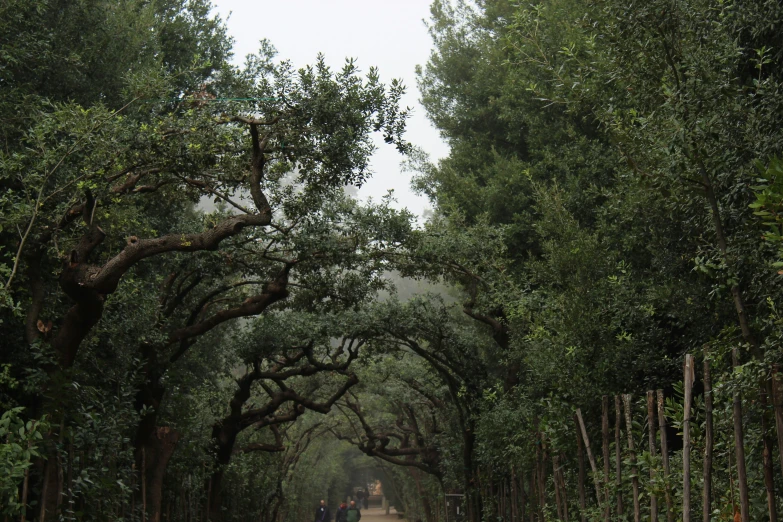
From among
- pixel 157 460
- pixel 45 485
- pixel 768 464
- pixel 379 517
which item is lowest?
pixel 379 517

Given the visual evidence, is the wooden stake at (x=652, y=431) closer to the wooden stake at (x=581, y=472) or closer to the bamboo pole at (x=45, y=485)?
the wooden stake at (x=581, y=472)

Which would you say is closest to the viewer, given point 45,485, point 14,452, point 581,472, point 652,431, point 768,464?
point 768,464

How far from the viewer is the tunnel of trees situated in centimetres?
546

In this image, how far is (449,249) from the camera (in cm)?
1282

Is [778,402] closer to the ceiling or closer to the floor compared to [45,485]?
closer to the ceiling

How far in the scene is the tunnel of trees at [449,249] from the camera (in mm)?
5457

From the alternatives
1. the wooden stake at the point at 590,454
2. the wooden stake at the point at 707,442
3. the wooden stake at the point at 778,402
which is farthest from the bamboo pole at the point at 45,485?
the wooden stake at the point at 778,402

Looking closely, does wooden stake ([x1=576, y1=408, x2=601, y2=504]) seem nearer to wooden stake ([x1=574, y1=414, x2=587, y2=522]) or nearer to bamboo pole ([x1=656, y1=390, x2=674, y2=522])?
wooden stake ([x1=574, y1=414, x2=587, y2=522])

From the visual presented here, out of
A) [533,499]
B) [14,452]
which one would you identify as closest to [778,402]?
[14,452]

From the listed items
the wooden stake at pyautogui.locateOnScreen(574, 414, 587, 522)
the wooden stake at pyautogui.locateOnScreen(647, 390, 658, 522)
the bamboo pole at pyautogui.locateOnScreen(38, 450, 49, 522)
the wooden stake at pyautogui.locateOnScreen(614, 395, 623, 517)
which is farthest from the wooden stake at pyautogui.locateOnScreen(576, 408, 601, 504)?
the bamboo pole at pyautogui.locateOnScreen(38, 450, 49, 522)

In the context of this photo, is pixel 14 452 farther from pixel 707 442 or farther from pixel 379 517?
pixel 379 517

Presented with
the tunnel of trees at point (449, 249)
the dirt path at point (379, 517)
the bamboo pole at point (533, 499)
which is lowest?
the dirt path at point (379, 517)

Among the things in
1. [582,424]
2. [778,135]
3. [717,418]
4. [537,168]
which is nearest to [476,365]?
[537,168]

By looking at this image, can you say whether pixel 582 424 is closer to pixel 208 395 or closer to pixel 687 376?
pixel 687 376
